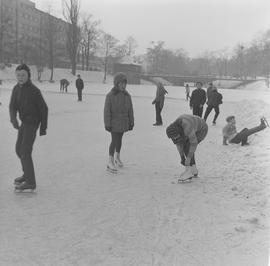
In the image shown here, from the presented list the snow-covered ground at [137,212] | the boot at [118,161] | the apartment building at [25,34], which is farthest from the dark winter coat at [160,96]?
the apartment building at [25,34]

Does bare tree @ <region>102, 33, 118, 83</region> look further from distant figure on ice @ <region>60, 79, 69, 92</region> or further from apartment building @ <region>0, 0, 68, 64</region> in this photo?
distant figure on ice @ <region>60, 79, 69, 92</region>

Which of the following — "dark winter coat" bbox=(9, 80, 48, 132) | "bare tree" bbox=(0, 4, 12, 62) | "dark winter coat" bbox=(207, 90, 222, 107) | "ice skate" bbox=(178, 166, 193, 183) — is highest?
"bare tree" bbox=(0, 4, 12, 62)

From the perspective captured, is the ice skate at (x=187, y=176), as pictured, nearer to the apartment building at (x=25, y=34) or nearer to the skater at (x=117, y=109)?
the skater at (x=117, y=109)

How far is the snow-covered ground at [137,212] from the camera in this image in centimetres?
382

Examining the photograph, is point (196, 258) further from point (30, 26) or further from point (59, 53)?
point (30, 26)

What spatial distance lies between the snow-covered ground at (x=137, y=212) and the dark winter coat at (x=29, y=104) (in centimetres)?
99

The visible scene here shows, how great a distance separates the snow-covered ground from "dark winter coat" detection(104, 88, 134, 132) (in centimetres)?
77

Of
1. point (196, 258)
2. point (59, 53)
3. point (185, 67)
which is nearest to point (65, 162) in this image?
point (196, 258)

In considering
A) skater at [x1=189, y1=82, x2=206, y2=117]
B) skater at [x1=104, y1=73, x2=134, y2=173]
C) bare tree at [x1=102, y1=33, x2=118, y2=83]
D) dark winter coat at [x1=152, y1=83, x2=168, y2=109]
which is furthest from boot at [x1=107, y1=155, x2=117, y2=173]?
bare tree at [x1=102, y1=33, x2=118, y2=83]

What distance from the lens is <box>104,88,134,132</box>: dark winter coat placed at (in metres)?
7.09

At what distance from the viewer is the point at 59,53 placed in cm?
7456

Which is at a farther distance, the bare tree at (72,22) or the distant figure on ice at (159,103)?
the bare tree at (72,22)

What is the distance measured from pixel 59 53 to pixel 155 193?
71.3 meters

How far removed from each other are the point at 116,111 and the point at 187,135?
151cm
